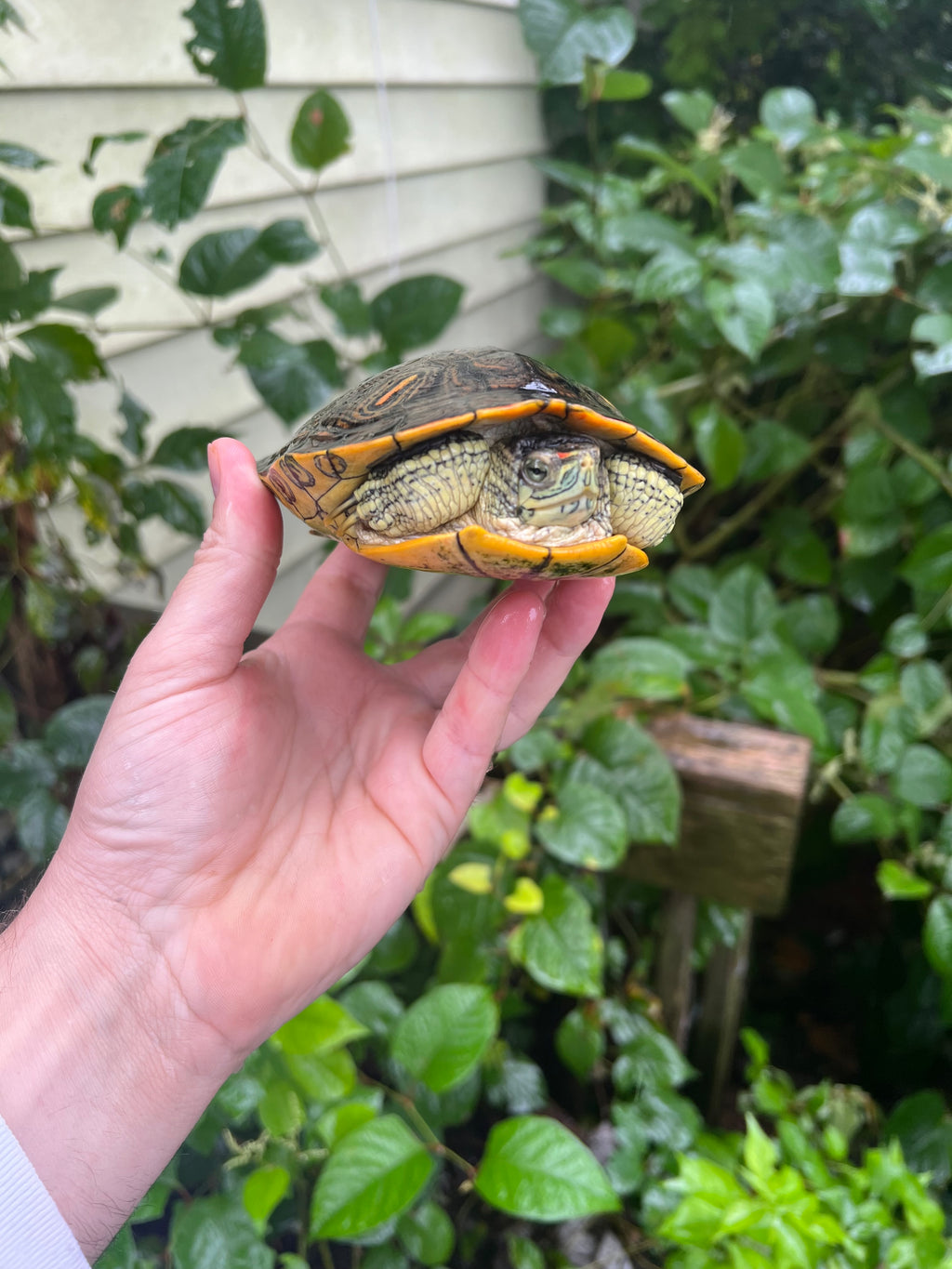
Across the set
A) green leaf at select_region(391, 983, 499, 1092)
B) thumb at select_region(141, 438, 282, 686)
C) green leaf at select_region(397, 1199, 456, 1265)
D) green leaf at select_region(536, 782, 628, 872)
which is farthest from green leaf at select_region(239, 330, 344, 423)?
green leaf at select_region(397, 1199, 456, 1265)

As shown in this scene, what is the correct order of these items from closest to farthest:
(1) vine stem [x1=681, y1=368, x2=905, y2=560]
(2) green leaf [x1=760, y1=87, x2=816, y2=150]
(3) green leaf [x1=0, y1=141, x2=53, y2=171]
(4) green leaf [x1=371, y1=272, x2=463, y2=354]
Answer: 1. (3) green leaf [x1=0, y1=141, x2=53, y2=171]
2. (4) green leaf [x1=371, y1=272, x2=463, y2=354]
3. (2) green leaf [x1=760, y1=87, x2=816, y2=150]
4. (1) vine stem [x1=681, y1=368, x2=905, y2=560]

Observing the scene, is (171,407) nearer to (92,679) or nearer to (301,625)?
(92,679)

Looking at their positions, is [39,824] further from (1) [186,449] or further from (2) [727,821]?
(2) [727,821]

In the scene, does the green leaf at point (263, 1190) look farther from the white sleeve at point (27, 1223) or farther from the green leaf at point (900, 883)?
the green leaf at point (900, 883)

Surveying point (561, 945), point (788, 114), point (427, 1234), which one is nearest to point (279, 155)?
point (788, 114)

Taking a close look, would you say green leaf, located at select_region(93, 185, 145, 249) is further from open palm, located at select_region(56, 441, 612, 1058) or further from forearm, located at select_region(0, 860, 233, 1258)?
forearm, located at select_region(0, 860, 233, 1258)

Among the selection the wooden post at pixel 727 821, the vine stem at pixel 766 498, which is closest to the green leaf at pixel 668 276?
the vine stem at pixel 766 498
